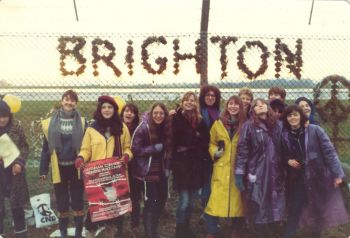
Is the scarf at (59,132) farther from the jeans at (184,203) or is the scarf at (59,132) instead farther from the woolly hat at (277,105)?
the woolly hat at (277,105)

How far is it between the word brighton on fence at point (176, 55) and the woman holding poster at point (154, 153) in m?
1.21

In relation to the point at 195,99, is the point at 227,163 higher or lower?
lower

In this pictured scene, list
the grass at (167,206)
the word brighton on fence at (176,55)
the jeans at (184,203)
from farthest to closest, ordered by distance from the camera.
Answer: the word brighton on fence at (176,55), the grass at (167,206), the jeans at (184,203)

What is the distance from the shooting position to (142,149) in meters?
4.18

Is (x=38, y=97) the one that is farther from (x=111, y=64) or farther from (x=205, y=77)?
(x=205, y=77)

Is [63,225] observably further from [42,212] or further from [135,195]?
[135,195]

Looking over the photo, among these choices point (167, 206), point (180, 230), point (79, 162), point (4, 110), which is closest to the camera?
point (79, 162)

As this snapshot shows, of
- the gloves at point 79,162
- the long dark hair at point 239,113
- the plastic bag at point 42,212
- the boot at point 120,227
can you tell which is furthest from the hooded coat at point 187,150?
the plastic bag at point 42,212

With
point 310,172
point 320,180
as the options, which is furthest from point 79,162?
point 320,180

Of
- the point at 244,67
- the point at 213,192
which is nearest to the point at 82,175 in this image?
the point at 213,192

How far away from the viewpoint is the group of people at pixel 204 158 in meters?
4.10

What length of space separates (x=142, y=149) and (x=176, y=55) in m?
1.65

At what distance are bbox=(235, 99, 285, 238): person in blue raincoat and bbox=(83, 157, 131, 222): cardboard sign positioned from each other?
1202 mm

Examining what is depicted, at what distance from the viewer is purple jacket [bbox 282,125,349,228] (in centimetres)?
419
